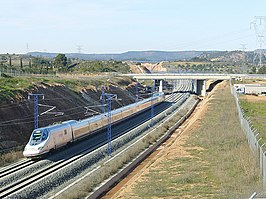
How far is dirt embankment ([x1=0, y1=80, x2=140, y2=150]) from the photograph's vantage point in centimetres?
4316

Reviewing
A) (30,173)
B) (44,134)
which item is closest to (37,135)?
(44,134)

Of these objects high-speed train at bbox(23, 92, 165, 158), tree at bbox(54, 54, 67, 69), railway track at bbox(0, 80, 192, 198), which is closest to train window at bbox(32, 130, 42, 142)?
high-speed train at bbox(23, 92, 165, 158)

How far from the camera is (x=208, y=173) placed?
28391mm

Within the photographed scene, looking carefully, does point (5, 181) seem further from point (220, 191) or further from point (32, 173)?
point (220, 191)

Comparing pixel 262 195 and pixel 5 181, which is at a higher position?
pixel 262 195

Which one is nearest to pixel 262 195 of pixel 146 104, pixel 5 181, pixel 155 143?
pixel 5 181

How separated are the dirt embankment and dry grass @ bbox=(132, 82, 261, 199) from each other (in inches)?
570

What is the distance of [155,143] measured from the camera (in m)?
48.1

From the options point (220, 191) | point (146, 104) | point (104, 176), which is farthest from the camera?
point (146, 104)

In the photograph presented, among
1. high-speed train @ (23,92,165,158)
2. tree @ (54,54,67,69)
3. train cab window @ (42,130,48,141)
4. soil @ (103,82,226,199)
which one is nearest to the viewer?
soil @ (103,82,226,199)

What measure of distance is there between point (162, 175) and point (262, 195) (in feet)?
39.9

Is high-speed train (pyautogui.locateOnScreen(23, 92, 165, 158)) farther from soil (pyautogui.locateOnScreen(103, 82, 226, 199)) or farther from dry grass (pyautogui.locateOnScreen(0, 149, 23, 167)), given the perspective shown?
soil (pyautogui.locateOnScreen(103, 82, 226, 199))

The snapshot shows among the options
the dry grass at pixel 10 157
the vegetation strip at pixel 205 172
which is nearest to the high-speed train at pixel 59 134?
the dry grass at pixel 10 157

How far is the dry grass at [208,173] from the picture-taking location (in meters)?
23.3
